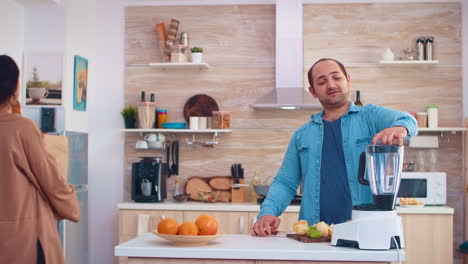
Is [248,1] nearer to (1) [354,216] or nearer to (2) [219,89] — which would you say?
(2) [219,89]

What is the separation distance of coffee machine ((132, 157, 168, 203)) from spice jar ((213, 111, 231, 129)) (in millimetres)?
587

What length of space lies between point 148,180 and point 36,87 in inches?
45.8

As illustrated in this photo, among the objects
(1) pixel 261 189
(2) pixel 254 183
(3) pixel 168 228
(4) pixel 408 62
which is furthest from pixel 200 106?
(3) pixel 168 228

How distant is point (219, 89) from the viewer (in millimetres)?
5828

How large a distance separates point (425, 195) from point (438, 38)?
1.41 m

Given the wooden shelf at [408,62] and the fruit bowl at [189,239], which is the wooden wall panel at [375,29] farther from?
the fruit bowl at [189,239]

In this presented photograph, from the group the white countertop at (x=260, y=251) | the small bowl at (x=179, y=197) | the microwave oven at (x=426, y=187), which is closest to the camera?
the white countertop at (x=260, y=251)

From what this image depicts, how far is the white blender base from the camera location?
2.20 meters

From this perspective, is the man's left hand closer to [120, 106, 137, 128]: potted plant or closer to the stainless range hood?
the stainless range hood

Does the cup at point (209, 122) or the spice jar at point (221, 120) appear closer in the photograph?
the spice jar at point (221, 120)

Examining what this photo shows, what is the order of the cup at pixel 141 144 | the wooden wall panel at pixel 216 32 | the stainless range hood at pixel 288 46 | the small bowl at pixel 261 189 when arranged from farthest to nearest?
→ 1. the wooden wall panel at pixel 216 32
2. the cup at pixel 141 144
3. the stainless range hood at pixel 288 46
4. the small bowl at pixel 261 189

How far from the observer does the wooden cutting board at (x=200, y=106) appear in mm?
5793

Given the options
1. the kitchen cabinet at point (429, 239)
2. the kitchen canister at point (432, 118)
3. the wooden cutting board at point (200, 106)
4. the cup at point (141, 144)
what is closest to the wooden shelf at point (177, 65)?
the wooden cutting board at point (200, 106)

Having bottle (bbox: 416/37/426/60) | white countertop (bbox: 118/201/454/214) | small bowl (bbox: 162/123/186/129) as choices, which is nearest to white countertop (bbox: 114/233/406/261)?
white countertop (bbox: 118/201/454/214)
